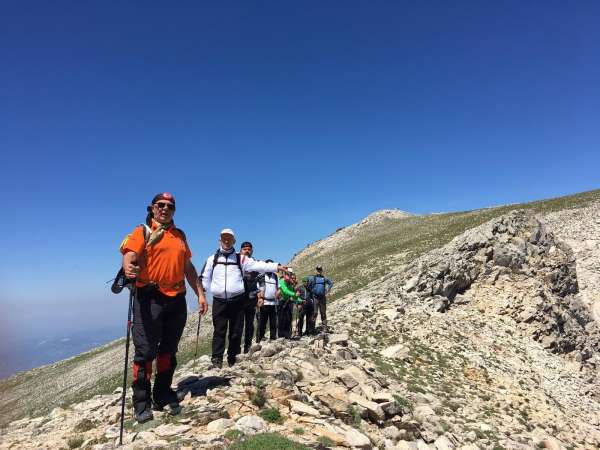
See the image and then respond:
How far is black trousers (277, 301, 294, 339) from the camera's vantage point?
16922mm

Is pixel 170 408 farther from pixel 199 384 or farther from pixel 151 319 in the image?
pixel 151 319

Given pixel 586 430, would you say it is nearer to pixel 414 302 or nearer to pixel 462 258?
pixel 414 302

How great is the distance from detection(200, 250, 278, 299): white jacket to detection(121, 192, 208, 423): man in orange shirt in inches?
87.6

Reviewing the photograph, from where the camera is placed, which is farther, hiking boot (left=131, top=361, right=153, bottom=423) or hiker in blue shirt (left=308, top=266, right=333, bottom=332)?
hiker in blue shirt (left=308, top=266, right=333, bottom=332)

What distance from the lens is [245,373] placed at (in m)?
10.2

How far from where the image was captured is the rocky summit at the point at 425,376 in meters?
7.98

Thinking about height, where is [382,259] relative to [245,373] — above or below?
above

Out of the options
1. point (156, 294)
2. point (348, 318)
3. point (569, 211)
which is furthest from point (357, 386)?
point (569, 211)

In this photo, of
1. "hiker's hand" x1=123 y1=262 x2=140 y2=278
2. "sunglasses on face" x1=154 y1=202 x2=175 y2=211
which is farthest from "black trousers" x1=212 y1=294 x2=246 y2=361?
"hiker's hand" x1=123 y1=262 x2=140 y2=278

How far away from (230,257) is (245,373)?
315 cm

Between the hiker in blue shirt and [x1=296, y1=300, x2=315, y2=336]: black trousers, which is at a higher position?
the hiker in blue shirt

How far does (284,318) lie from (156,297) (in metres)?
10.0

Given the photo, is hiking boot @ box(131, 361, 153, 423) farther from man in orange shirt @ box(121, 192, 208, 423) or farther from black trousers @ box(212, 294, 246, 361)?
black trousers @ box(212, 294, 246, 361)

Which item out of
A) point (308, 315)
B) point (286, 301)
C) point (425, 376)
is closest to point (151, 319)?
point (286, 301)
